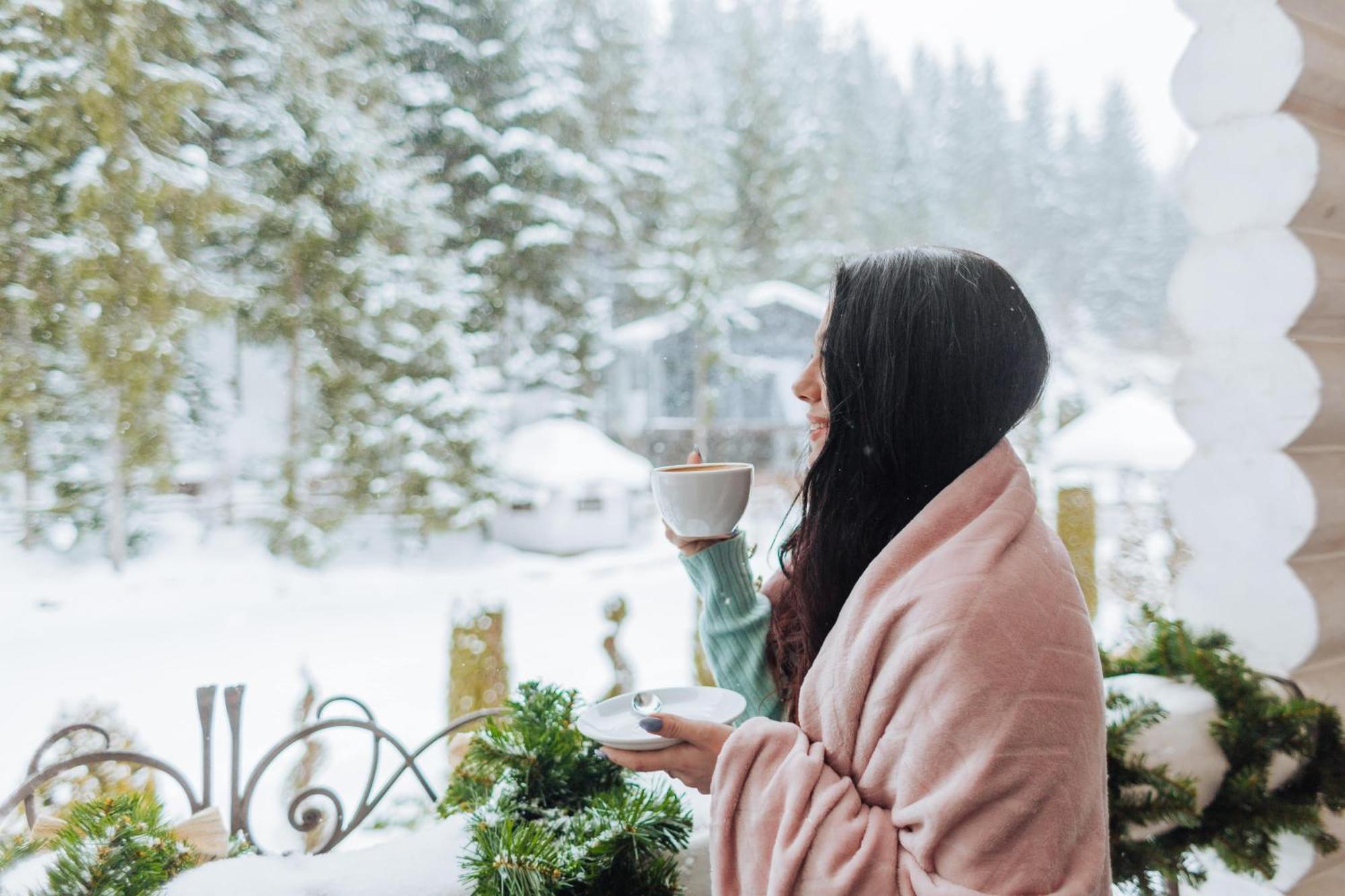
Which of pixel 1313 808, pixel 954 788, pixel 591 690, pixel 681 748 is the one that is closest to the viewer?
pixel 954 788

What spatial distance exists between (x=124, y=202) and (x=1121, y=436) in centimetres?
197

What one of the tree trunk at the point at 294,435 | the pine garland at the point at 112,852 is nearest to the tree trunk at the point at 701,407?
the tree trunk at the point at 294,435

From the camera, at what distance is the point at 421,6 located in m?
1.36

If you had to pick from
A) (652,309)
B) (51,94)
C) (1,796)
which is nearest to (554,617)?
(652,309)

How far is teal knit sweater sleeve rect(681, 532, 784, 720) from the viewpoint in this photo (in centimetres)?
81

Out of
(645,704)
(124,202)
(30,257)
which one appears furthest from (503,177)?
(645,704)

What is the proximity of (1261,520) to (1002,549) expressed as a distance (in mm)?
916

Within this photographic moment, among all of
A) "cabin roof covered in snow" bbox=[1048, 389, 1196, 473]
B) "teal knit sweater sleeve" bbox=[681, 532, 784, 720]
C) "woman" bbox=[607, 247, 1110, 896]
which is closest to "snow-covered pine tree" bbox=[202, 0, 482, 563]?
"teal knit sweater sleeve" bbox=[681, 532, 784, 720]

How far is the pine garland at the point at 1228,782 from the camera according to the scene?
40.3 inches

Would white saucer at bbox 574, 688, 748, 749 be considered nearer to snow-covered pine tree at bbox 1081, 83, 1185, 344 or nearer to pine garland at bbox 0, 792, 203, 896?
pine garland at bbox 0, 792, 203, 896

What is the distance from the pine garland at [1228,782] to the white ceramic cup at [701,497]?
0.64 m

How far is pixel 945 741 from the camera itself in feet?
1.80

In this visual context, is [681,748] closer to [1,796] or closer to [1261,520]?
[1,796]

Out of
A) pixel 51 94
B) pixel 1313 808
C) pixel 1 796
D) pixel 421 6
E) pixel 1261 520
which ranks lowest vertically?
pixel 1313 808
